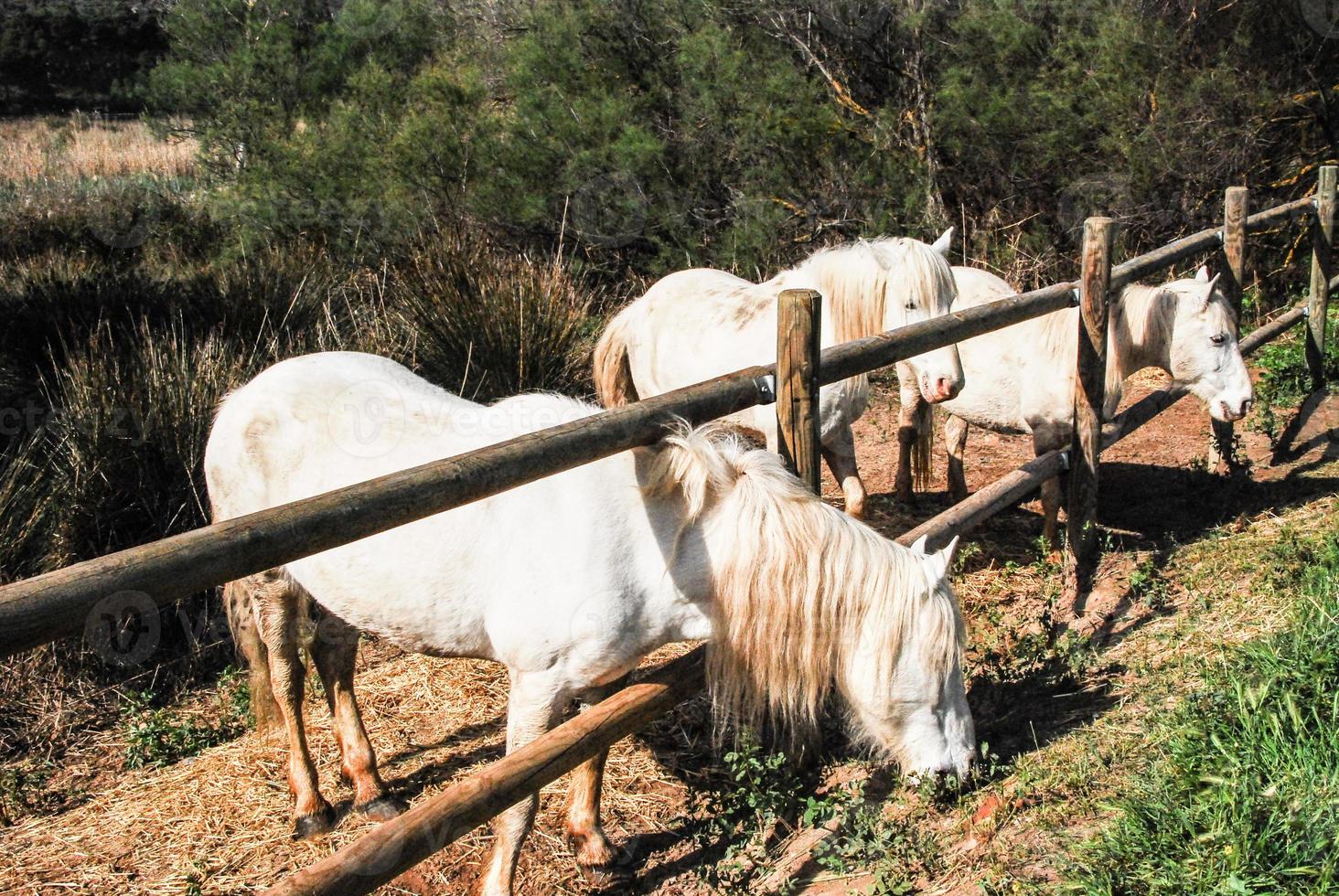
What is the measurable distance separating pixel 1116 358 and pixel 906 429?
1.19m

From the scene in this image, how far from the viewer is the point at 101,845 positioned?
3.33m

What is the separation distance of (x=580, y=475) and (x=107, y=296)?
16.2 feet

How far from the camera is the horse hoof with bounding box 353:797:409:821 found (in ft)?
11.2

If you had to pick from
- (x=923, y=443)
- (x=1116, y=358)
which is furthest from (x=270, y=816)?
(x=1116, y=358)

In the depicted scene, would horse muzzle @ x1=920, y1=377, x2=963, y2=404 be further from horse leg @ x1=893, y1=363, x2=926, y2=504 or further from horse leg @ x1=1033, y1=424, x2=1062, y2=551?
horse leg @ x1=893, y1=363, x2=926, y2=504

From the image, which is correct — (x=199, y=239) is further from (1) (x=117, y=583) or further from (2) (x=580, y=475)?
(1) (x=117, y=583)

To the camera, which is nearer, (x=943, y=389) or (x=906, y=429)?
(x=943, y=389)

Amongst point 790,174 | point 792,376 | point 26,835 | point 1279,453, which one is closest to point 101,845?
point 26,835

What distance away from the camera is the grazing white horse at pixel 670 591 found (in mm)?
2518

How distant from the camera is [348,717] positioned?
11.5 feet

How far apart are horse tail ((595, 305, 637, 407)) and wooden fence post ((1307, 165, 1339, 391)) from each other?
473 cm

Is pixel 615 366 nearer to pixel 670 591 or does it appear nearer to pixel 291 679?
pixel 291 679

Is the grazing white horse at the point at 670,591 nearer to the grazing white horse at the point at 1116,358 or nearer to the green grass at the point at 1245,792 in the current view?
the green grass at the point at 1245,792

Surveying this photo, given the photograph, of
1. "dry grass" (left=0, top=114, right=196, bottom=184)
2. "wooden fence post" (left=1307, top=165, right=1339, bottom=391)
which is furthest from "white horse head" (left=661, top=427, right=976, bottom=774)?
"dry grass" (left=0, top=114, right=196, bottom=184)
